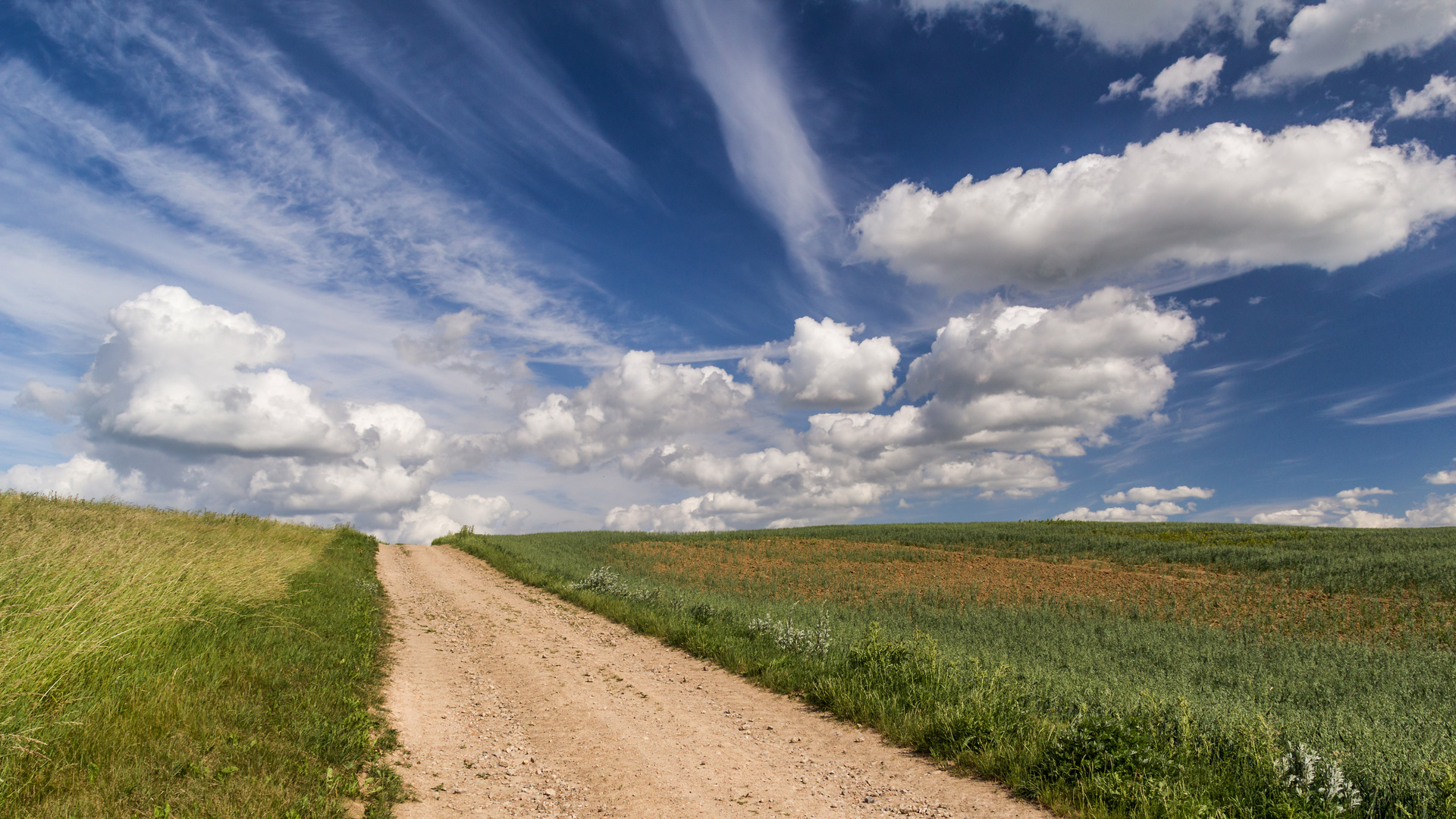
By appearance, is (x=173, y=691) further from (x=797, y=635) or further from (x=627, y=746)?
(x=797, y=635)

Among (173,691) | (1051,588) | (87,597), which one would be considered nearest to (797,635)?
(173,691)

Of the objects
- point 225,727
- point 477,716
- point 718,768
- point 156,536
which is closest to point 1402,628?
point 718,768

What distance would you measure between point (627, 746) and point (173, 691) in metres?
4.87

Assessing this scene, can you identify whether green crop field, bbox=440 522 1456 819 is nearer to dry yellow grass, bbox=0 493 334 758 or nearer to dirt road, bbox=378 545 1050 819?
dirt road, bbox=378 545 1050 819

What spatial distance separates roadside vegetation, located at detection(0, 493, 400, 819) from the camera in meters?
5.09

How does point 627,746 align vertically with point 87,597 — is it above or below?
below

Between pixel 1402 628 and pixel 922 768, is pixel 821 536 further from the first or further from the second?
pixel 922 768

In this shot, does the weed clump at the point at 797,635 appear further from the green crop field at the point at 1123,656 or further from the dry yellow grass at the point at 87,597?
the dry yellow grass at the point at 87,597

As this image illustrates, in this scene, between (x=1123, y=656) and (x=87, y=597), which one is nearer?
(x=87, y=597)

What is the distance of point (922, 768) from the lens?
677cm

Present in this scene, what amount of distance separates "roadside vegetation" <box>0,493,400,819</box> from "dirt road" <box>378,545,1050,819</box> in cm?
76

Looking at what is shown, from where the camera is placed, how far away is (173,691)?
22.4 feet

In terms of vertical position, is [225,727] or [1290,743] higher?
[225,727]

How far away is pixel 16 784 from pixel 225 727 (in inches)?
68.0
